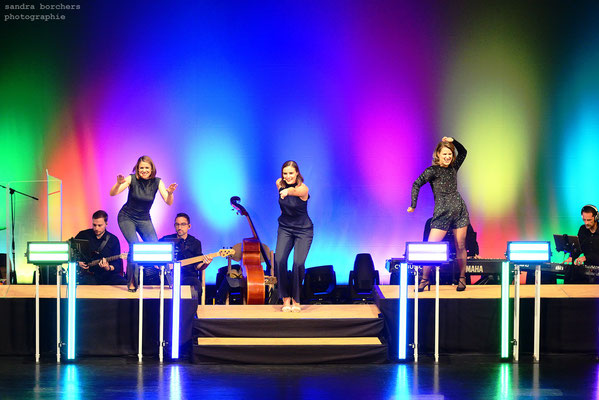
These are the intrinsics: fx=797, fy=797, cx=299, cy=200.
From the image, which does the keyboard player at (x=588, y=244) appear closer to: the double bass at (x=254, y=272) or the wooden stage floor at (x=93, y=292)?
the double bass at (x=254, y=272)

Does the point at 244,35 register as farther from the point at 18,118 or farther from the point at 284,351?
the point at 284,351

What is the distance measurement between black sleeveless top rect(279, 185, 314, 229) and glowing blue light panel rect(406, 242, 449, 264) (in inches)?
39.0

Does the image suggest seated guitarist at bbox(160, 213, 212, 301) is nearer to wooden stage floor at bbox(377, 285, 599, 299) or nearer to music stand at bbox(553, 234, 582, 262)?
wooden stage floor at bbox(377, 285, 599, 299)

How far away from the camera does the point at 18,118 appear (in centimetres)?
1008

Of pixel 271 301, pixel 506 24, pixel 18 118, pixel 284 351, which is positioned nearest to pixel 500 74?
pixel 506 24

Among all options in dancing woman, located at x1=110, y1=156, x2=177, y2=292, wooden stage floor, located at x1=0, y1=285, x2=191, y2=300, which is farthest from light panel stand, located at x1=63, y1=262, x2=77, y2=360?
dancing woman, located at x1=110, y1=156, x2=177, y2=292

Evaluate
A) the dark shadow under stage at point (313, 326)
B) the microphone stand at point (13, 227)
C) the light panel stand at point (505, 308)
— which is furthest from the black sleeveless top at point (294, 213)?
the microphone stand at point (13, 227)

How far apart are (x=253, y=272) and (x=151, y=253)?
180 cm

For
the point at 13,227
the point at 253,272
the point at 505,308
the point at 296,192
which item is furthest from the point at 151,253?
the point at 13,227

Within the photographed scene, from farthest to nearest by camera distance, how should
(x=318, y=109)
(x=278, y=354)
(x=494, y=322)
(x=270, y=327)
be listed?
(x=318, y=109), (x=494, y=322), (x=270, y=327), (x=278, y=354)

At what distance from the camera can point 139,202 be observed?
7367 millimetres

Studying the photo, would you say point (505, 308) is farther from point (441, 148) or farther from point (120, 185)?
point (120, 185)

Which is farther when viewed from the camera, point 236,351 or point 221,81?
point 221,81

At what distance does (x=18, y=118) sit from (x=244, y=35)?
305cm
